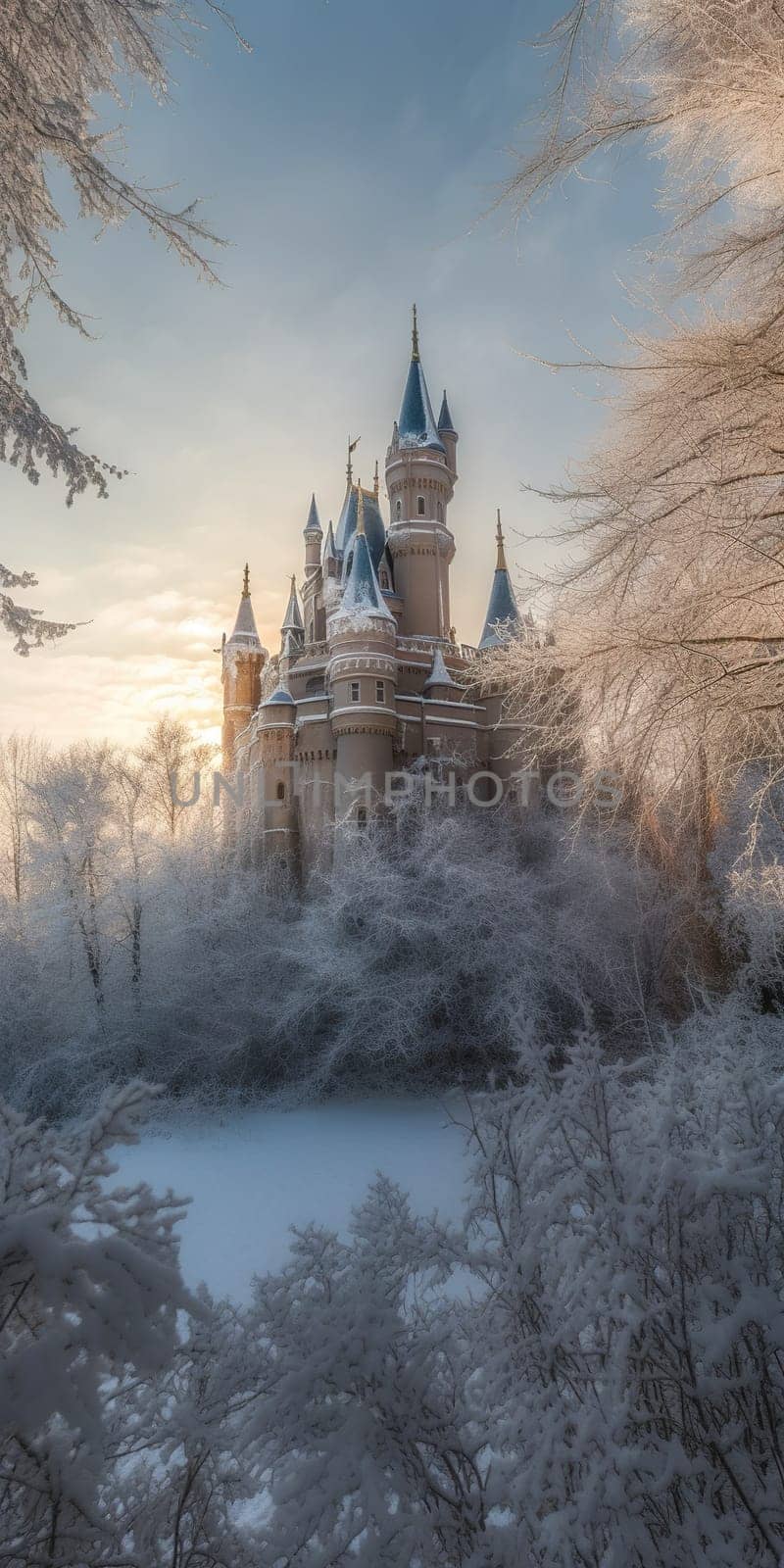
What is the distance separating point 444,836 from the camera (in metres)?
17.9

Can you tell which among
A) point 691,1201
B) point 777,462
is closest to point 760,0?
point 777,462

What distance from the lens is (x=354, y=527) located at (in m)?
33.9

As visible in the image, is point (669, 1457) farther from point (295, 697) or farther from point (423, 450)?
point (423, 450)

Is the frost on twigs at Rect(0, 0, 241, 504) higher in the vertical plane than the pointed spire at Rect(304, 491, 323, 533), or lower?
lower

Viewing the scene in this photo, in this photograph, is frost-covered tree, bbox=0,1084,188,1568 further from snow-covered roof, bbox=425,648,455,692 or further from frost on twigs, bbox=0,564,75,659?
snow-covered roof, bbox=425,648,455,692

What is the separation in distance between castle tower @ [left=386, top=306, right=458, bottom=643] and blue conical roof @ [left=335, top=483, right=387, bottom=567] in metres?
2.01

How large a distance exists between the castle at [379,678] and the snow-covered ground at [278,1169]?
9286mm

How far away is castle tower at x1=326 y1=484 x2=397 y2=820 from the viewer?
24.2m

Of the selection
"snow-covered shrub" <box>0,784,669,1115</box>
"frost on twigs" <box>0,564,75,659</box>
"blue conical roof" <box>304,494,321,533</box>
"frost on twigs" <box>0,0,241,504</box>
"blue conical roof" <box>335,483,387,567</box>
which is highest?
"blue conical roof" <box>304,494,321,533</box>

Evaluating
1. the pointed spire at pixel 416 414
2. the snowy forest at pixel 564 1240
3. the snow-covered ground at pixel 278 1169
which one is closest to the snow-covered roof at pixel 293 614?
the pointed spire at pixel 416 414

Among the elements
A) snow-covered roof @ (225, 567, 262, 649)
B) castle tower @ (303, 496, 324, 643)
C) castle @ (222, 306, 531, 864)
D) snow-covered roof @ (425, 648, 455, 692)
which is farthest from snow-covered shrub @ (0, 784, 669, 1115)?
snow-covered roof @ (225, 567, 262, 649)

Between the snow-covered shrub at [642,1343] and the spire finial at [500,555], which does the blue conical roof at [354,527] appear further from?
the snow-covered shrub at [642,1343]

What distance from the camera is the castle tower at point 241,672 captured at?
1473 inches

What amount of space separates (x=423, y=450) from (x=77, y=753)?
19118 millimetres
